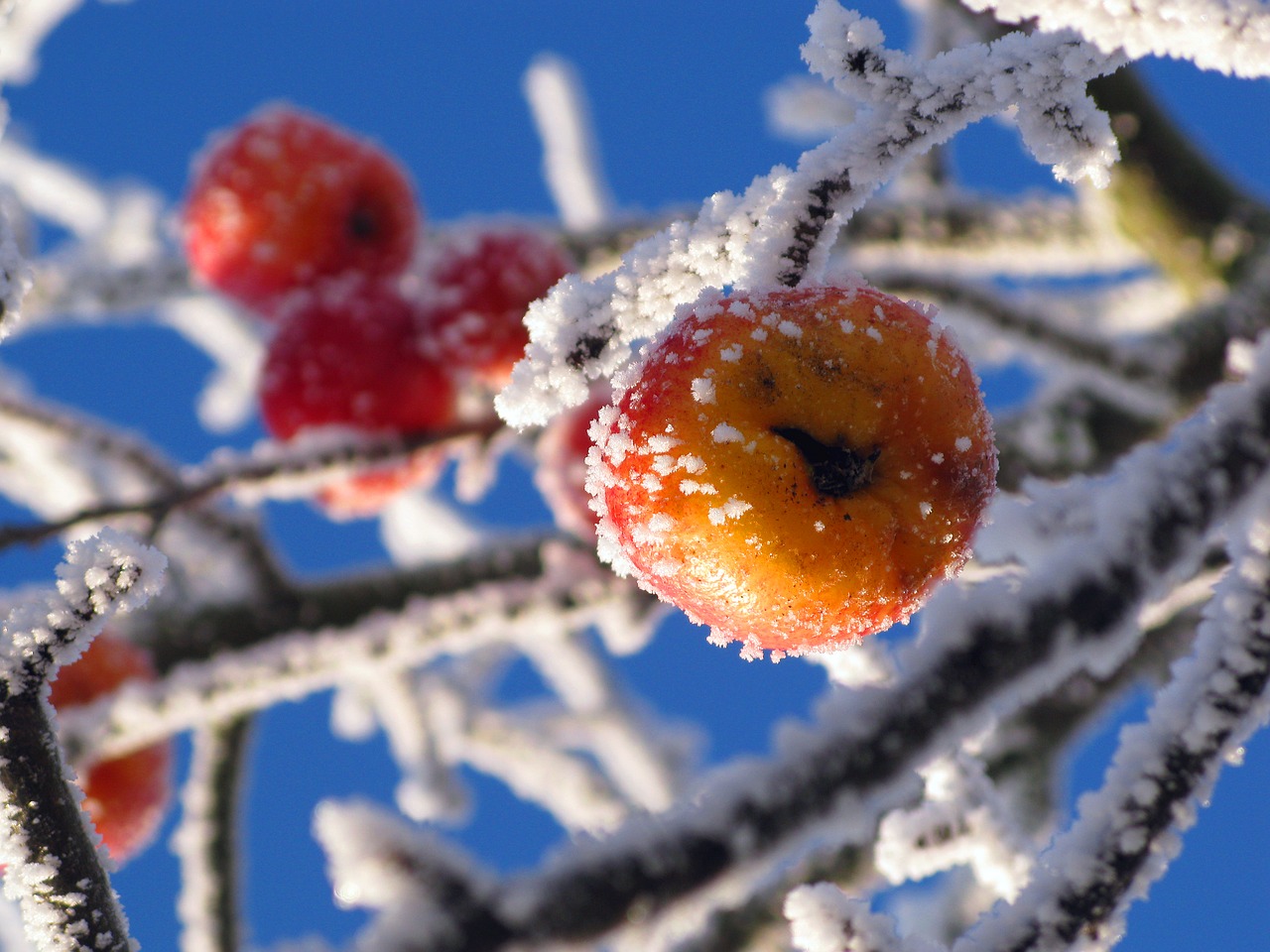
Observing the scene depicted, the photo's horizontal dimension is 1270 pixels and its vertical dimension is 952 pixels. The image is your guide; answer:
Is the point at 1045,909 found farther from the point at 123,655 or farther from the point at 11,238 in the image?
the point at 123,655

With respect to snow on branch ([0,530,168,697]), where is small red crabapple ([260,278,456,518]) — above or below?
above

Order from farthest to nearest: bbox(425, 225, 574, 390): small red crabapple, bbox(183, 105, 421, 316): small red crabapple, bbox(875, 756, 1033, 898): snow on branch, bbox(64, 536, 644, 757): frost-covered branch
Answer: bbox(183, 105, 421, 316): small red crabapple < bbox(425, 225, 574, 390): small red crabapple < bbox(64, 536, 644, 757): frost-covered branch < bbox(875, 756, 1033, 898): snow on branch

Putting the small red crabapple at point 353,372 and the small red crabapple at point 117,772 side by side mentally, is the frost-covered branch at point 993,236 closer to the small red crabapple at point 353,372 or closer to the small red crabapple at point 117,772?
the small red crabapple at point 353,372

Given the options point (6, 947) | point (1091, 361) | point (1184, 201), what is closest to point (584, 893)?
point (1091, 361)

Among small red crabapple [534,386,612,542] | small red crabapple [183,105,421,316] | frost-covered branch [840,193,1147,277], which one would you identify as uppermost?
frost-covered branch [840,193,1147,277]

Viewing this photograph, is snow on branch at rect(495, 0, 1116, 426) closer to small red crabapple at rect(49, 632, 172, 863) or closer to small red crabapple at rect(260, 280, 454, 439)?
small red crabapple at rect(260, 280, 454, 439)

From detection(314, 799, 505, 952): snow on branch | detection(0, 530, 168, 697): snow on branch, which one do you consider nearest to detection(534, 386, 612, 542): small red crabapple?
detection(314, 799, 505, 952): snow on branch

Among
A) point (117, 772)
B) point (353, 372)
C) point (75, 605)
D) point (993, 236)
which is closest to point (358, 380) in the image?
point (353, 372)
